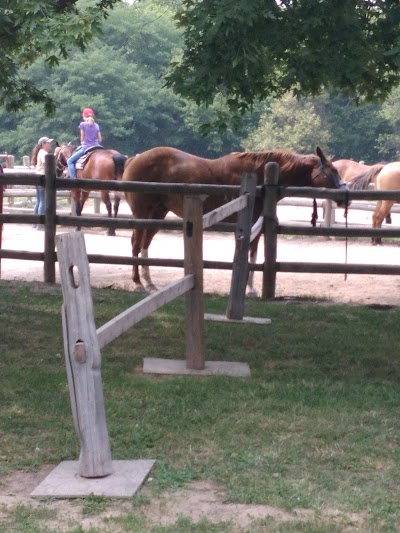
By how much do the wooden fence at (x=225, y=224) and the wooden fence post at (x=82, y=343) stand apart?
19.6ft

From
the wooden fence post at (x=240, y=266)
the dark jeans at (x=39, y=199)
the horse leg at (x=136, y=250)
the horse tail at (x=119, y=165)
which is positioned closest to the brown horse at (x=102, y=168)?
the horse tail at (x=119, y=165)

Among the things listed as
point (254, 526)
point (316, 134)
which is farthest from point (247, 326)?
point (316, 134)

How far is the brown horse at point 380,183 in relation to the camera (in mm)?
18969

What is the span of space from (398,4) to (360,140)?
55279 millimetres

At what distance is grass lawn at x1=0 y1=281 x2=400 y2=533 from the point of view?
4398 millimetres

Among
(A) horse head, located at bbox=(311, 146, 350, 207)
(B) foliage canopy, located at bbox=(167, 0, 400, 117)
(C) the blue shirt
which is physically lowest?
(A) horse head, located at bbox=(311, 146, 350, 207)

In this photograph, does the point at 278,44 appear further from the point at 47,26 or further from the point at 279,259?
the point at 279,259

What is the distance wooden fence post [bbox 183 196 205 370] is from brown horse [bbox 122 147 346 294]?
201 inches

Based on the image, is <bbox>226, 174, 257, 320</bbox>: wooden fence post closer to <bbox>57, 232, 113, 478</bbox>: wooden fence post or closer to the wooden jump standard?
the wooden jump standard

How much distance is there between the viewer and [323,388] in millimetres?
6613

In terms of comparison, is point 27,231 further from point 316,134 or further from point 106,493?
point 316,134

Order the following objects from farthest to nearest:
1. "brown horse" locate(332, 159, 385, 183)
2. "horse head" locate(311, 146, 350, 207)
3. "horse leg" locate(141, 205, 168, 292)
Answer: "brown horse" locate(332, 159, 385, 183), "horse head" locate(311, 146, 350, 207), "horse leg" locate(141, 205, 168, 292)

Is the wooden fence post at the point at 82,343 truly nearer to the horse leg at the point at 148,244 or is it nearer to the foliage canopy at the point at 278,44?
the foliage canopy at the point at 278,44

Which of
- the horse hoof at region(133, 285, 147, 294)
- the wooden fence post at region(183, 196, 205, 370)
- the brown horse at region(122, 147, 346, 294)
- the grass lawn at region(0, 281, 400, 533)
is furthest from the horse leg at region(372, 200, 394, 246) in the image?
the wooden fence post at region(183, 196, 205, 370)
